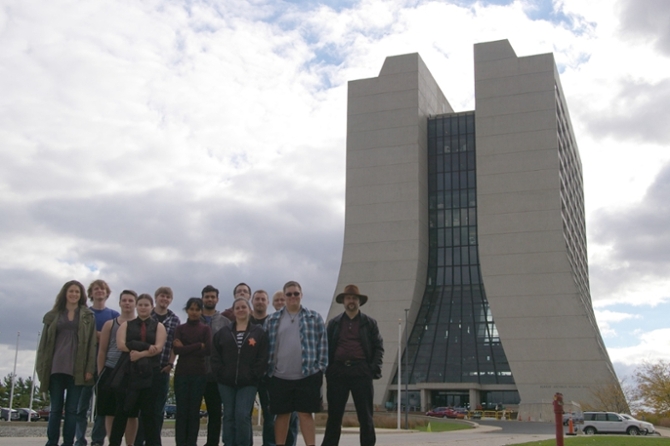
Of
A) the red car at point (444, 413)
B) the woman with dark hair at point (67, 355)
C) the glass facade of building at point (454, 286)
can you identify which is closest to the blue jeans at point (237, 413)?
the woman with dark hair at point (67, 355)

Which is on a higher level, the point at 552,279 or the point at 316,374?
the point at 552,279

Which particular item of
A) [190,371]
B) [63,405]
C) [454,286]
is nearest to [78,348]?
[63,405]

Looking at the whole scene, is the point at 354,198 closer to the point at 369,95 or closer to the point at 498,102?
the point at 369,95

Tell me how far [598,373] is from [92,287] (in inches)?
1861

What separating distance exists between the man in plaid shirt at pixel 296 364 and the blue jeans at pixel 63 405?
2.56 metres

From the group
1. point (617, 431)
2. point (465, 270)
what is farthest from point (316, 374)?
point (465, 270)

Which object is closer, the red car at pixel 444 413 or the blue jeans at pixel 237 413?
the blue jeans at pixel 237 413

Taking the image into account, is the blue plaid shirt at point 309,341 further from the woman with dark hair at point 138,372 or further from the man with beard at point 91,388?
the man with beard at point 91,388

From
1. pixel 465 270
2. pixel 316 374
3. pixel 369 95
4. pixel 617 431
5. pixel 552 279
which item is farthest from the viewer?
A: pixel 369 95

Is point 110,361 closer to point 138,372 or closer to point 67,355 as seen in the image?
point 67,355

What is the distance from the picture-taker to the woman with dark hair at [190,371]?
8.68 metres

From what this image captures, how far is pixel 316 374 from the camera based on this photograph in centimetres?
796

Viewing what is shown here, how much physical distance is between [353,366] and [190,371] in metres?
2.07

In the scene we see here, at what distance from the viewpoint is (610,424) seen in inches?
1275
